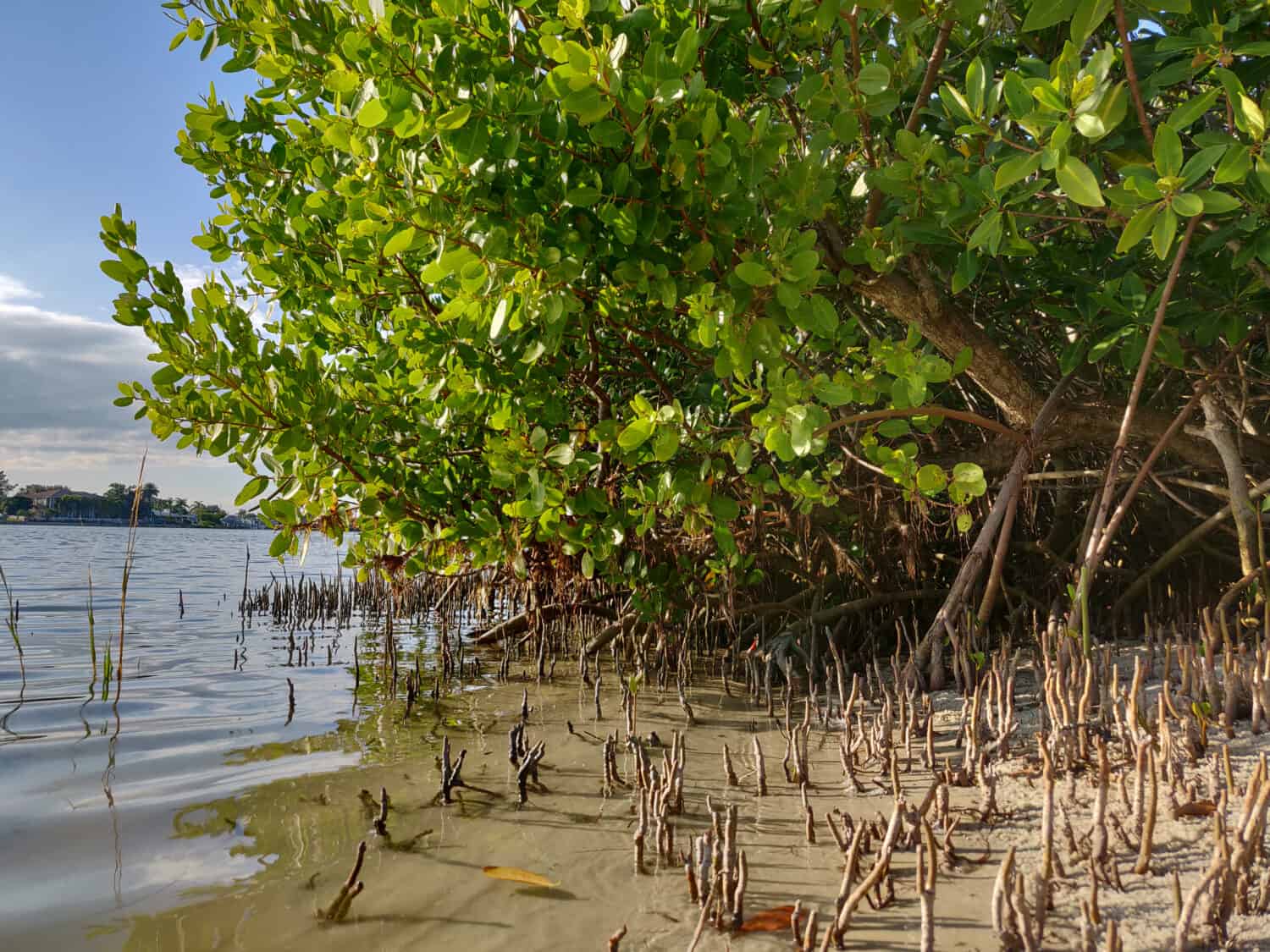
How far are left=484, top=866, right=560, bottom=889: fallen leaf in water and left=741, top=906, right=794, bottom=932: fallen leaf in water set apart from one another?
58cm

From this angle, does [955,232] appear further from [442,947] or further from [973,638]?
[442,947]

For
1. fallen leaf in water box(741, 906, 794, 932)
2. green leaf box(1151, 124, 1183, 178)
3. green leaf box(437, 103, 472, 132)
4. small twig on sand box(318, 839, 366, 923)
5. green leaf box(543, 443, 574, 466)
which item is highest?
green leaf box(437, 103, 472, 132)

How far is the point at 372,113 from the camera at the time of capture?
6.55 ft

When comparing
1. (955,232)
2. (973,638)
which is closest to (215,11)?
(955,232)

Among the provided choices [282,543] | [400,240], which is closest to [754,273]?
[400,240]

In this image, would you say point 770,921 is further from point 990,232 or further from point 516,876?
point 990,232

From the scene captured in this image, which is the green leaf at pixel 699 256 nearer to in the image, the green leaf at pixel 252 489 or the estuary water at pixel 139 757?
the green leaf at pixel 252 489

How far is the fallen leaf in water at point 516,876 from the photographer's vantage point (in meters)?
2.22

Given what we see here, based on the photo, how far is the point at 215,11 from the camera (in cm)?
293

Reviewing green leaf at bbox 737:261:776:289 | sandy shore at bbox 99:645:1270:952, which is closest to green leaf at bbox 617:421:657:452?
green leaf at bbox 737:261:776:289

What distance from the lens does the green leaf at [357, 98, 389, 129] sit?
1.99 metres

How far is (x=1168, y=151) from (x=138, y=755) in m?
4.40

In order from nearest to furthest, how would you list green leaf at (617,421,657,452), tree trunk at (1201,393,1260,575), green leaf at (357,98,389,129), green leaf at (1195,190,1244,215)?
green leaf at (1195,190,1244,215), green leaf at (357,98,389,129), green leaf at (617,421,657,452), tree trunk at (1201,393,1260,575)

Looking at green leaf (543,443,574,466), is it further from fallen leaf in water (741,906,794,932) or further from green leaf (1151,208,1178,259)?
green leaf (1151,208,1178,259)
